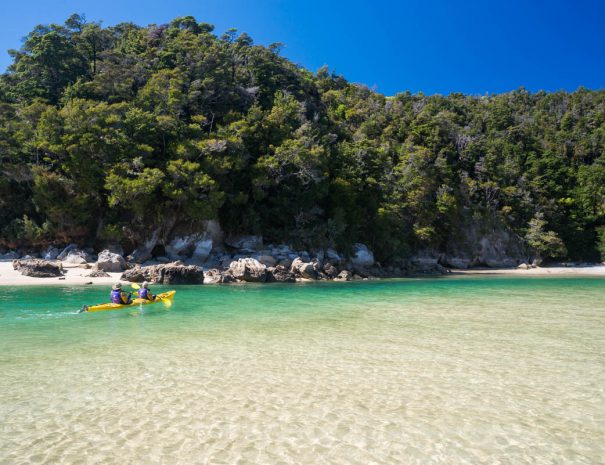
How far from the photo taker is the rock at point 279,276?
1093 inches

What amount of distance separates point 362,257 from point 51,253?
985 inches

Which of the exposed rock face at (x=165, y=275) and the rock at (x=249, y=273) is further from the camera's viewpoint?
the rock at (x=249, y=273)

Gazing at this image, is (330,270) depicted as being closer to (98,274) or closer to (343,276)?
(343,276)

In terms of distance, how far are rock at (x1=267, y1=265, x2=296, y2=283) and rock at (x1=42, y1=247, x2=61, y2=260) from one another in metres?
16.4

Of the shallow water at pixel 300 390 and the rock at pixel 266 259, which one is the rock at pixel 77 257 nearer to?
the rock at pixel 266 259

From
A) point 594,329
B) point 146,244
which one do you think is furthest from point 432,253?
point 594,329

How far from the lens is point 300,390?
6.56 meters

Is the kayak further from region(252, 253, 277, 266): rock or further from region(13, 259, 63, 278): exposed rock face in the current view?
region(252, 253, 277, 266): rock

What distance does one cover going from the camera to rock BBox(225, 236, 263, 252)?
32.8 meters

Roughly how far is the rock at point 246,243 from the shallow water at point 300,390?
63.8 ft

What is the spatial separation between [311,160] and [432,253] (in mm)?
20384

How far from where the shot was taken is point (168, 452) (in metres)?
4.52

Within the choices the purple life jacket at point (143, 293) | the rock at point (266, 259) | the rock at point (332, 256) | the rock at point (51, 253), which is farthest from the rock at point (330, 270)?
the rock at point (51, 253)

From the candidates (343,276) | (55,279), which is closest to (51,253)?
(55,279)
